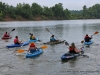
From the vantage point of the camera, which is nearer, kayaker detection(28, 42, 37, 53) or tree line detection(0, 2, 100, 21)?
kayaker detection(28, 42, 37, 53)

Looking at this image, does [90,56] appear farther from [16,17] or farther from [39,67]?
[16,17]

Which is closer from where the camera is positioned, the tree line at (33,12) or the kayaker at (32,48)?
the kayaker at (32,48)

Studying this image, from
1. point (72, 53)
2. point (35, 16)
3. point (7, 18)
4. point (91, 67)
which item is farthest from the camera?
point (35, 16)

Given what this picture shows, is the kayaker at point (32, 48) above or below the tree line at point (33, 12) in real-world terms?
below

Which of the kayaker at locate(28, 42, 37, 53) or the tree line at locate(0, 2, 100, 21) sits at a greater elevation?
Answer: the tree line at locate(0, 2, 100, 21)

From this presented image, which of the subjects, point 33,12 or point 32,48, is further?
point 33,12

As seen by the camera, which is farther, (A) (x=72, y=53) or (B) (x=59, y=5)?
(B) (x=59, y=5)

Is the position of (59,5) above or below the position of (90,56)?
above

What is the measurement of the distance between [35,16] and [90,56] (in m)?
112

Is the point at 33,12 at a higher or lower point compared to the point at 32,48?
higher

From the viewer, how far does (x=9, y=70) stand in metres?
17.0

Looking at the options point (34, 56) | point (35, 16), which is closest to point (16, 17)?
point (35, 16)

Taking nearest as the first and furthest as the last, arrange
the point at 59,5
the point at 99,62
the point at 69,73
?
the point at 69,73, the point at 99,62, the point at 59,5

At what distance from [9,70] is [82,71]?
17.8ft
